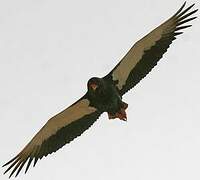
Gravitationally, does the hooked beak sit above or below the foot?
above

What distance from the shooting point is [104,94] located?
95.9 ft

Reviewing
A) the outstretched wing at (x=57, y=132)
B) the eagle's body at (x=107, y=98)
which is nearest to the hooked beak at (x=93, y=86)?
the eagle's body at (x=107, y=98)

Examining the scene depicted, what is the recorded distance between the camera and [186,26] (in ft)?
98.0

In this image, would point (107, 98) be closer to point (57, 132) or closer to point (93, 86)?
point (93, 86)

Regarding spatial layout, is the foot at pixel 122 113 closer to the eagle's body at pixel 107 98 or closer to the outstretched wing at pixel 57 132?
the eagle's body at pixel 107 98

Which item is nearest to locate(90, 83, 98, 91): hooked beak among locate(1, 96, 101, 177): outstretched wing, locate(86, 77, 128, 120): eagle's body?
locate(86, 77, 128, 120): eagle's body

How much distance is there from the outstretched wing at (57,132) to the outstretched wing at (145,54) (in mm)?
938

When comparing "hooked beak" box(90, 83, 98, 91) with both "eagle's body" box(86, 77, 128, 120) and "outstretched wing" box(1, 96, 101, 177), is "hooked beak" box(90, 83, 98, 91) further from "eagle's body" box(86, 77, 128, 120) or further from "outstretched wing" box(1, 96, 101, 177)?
"outstretched wing" box(1, 96, 101, 177)

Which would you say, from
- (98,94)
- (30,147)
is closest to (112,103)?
(98,94)

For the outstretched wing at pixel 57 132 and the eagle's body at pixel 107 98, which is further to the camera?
the outstretched wing at pixel 57 132

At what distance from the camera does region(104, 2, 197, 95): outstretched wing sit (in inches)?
1170

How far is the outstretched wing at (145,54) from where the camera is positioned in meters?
29.7

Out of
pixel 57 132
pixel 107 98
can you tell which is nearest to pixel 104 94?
pixel 107 98

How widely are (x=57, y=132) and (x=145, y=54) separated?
2705mm
